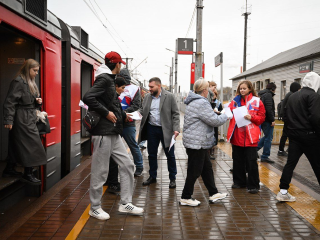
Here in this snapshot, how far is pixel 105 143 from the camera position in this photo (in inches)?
154

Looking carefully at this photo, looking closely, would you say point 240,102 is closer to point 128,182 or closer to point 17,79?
point 128,182

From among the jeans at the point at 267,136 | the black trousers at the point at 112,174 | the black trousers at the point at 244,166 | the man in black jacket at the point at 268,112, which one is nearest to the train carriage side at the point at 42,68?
the black trousers at the point at 112,174

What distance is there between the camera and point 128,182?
4145 millimetres

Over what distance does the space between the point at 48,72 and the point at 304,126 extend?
379 centimetres

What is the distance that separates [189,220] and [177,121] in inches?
73.2

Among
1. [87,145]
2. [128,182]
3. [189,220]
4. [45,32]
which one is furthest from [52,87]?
[87,145]

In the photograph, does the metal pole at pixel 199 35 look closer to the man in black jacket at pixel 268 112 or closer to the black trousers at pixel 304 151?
the man in black jacket at pixel 268 112

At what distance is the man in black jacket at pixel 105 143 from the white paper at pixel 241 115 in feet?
6.45

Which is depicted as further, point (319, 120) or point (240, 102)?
point (240, 102)

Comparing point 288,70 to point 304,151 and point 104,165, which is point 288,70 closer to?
point 304,151

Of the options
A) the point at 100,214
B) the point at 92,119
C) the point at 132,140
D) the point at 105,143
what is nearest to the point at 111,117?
the point at 92,119

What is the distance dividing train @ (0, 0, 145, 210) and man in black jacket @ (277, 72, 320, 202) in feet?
11.6

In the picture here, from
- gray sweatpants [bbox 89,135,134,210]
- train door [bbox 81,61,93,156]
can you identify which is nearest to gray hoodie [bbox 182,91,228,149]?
gray sweatpants [bbox 89,135,134,210]

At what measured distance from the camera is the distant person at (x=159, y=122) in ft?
17.9
